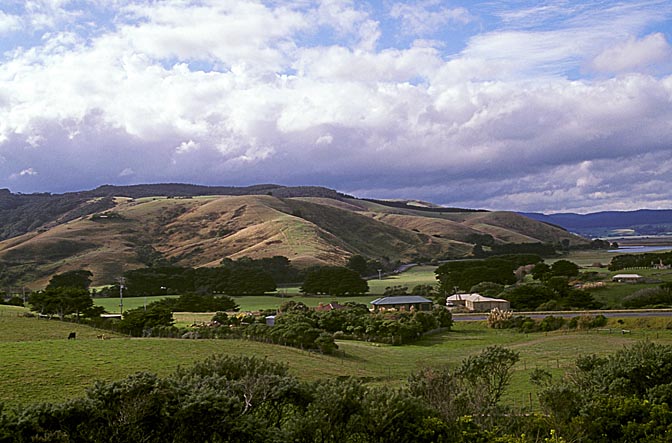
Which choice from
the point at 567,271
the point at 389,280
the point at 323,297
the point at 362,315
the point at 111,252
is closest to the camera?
the point at 362,315

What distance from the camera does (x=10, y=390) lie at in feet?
101

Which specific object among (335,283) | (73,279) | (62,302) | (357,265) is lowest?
(335,283)

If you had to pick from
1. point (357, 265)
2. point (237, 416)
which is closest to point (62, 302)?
point (237, 416)

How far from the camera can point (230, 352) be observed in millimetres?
45000

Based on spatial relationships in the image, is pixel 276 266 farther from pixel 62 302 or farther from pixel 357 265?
pixel 62 302

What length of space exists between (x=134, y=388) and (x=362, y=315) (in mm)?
52791

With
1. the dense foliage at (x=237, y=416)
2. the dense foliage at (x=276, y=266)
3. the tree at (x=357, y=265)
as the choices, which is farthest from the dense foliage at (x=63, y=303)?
the tree at (x=357, y=265)

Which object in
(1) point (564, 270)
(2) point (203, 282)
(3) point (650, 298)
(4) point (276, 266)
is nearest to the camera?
(3) point (650, 298)

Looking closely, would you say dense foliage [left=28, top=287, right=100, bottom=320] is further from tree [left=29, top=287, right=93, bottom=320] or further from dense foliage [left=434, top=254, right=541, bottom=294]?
dense foliage [left=434, top=254, right=541, bottom=294]

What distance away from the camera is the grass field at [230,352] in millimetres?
33156

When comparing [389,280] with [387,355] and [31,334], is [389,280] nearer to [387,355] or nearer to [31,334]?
[387,355]

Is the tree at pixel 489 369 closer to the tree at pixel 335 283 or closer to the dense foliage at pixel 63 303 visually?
the dense foliage at pixel 63 303

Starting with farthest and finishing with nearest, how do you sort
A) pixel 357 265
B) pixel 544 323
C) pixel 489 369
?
pixel 357 265
pixel 544 323
pixel 489 369

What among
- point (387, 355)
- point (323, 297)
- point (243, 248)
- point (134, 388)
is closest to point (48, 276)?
point (243, 248)
